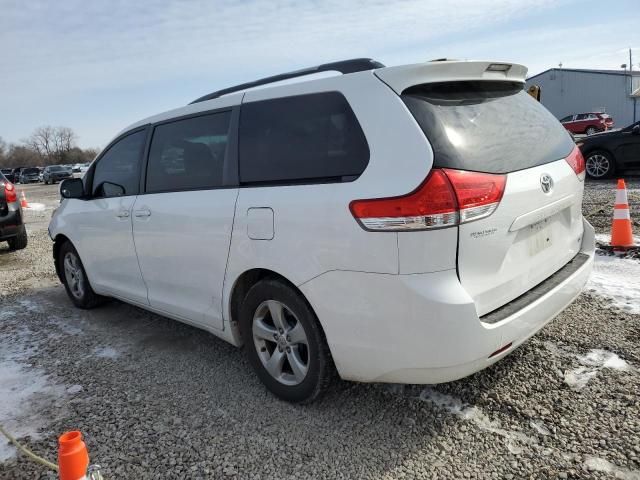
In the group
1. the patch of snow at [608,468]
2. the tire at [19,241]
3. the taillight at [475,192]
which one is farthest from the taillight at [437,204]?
the tire at [19,241]

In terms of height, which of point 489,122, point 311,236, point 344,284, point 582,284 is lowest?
point 582,284

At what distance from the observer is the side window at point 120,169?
13.4ft

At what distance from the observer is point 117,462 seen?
2.60 m

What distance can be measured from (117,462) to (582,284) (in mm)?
2821

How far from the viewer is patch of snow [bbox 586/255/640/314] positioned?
13.5ft

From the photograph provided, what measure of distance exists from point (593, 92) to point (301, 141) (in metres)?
52.7

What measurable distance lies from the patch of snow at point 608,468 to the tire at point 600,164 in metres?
10.6

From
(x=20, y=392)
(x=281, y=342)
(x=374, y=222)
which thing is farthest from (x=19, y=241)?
(x=374, y=222)

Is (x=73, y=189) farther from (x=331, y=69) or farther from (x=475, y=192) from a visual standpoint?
(x=475, y=192)

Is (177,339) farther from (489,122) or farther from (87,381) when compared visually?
(489,122)

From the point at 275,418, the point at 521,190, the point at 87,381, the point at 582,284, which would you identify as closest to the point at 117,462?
the point at 275,418

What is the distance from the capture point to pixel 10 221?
862cm

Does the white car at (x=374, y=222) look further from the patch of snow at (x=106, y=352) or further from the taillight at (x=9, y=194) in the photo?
the taillight at (x=9, y=194)

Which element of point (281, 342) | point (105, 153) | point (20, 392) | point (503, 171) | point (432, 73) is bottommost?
point (20, 392)
